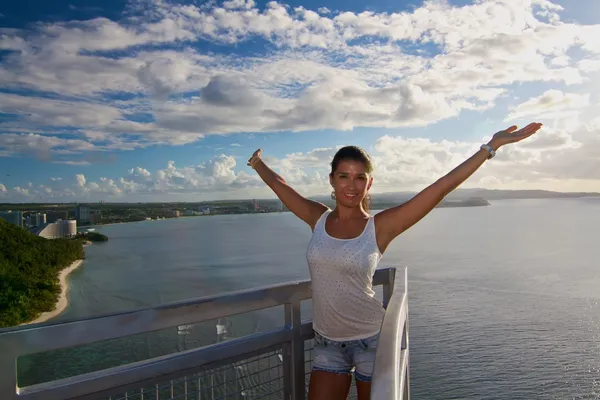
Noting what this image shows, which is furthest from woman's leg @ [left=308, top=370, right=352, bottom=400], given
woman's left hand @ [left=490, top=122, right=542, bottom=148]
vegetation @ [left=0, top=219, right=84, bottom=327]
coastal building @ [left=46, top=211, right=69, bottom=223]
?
coastal building @ [left=46, top=211, right=69, bottom=223]

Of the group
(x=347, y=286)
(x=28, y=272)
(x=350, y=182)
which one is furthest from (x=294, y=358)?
(x=28, y=272)

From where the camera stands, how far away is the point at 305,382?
7.44ft

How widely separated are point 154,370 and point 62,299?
50.9 meters

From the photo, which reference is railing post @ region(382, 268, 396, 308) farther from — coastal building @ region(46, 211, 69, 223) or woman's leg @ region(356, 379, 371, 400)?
coastal building @ region(46, 211, 69, 223)

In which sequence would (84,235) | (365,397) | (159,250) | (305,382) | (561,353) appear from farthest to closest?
(84,235)
(159,250)
(561,353)
(305,382)
(365,397)

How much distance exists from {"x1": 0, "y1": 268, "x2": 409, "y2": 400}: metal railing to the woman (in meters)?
0.15

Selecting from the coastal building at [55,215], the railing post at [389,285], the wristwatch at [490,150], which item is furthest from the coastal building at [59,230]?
the wristwatch at [490,150]

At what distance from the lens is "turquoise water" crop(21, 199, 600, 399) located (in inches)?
1039

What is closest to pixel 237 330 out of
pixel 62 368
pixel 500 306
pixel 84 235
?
pixel 62 368

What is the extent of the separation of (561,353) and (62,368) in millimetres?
28988

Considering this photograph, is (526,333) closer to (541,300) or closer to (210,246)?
(541,300)

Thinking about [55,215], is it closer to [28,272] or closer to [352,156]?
[28,272]

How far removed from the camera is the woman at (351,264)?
194 cm

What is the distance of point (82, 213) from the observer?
127 meters
